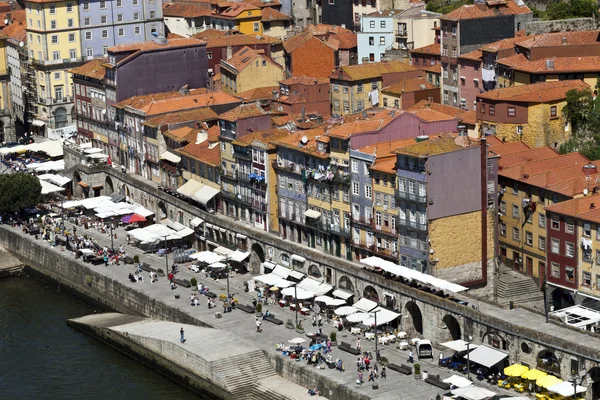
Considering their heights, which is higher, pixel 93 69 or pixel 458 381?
pixel 93 69

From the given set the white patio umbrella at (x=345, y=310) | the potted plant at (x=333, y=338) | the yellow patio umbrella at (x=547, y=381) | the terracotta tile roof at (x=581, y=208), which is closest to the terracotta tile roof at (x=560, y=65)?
the terracotta tile roof at (x=581, y=208)

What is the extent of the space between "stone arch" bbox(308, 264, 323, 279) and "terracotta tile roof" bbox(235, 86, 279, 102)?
35957 millimetres

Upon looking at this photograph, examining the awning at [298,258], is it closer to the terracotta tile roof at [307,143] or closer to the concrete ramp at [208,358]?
the terracotta tile roof at [307,143]

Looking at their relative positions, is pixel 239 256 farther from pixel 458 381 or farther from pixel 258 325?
pixel 458 381

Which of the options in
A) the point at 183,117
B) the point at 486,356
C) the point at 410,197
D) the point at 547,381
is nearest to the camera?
the point at 547,381

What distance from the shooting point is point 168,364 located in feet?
403

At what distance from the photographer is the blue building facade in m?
189

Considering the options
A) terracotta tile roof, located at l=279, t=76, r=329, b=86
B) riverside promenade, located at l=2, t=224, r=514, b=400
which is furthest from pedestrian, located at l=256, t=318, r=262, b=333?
terracotta tile roof, located at l=279, t=76, r=329, b=86

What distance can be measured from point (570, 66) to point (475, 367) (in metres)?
40.8

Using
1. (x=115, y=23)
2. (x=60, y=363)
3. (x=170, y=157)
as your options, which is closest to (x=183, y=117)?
(x=170, y=157)

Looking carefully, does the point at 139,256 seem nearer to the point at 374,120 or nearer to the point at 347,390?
the point at 374,120

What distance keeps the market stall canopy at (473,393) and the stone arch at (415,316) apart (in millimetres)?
13447

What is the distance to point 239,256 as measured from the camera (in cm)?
13850

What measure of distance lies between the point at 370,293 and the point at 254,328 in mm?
9217
